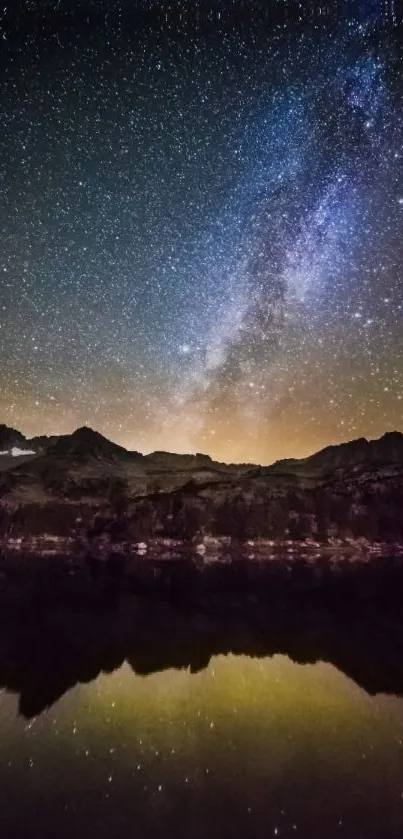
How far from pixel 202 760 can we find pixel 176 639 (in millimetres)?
11651

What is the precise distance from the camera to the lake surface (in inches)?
341

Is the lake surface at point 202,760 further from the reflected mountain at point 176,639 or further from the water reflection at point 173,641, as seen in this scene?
the reflected mountain at point 176,639

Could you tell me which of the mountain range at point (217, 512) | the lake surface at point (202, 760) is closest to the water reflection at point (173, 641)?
the lake surface at point (202, 760)

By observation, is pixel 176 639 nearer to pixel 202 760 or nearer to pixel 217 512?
pixel 202 760

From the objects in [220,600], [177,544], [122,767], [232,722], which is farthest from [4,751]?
[177,544]

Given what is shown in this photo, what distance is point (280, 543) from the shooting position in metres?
128

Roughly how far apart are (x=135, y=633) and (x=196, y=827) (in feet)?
50.2

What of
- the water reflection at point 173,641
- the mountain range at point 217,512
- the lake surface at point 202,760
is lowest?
the lake surface at point 202,760

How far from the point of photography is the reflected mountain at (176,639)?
55.5 feet

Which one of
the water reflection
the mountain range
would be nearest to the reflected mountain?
the water reflection

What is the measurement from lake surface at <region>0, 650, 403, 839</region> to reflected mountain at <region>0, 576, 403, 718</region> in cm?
81

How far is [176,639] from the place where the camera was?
73.2ft

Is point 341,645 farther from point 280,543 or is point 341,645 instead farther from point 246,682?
point 280,543

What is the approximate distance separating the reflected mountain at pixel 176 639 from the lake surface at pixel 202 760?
0.81 m
